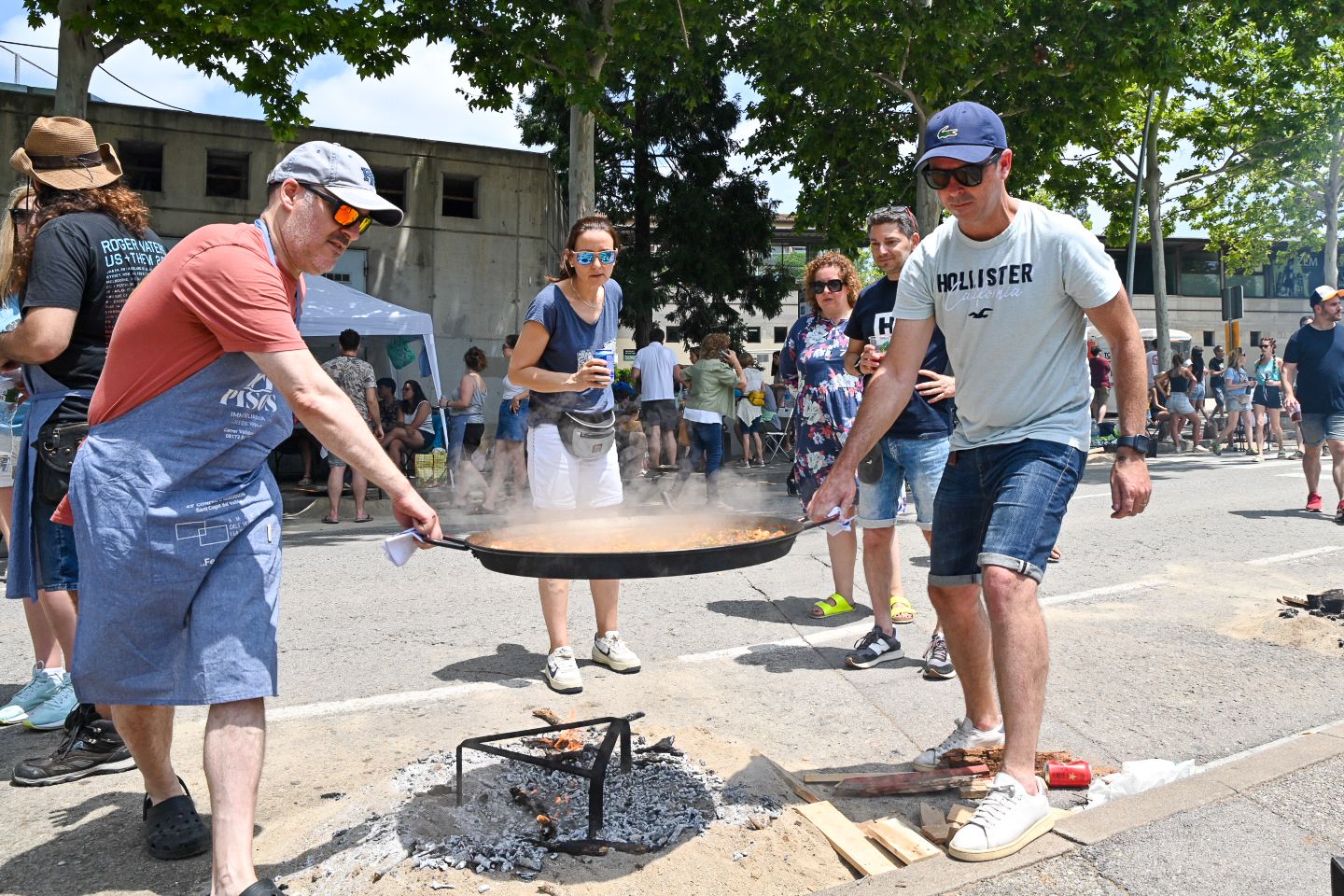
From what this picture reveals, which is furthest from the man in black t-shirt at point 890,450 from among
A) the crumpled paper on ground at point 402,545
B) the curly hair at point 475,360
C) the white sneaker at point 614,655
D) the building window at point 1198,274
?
the building window at point 1198,274

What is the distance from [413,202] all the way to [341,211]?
69.7 feet

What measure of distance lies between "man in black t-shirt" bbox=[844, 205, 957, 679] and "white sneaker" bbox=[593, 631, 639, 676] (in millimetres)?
1035

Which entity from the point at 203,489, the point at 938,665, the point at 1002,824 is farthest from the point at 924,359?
the point at 203,489

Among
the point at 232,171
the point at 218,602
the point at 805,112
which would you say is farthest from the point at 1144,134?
the point at 218,602

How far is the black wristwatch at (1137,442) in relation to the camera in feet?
9.95

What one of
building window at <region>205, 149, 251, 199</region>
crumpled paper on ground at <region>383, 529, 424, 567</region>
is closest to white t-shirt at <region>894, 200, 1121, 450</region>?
crumpled paper on ground at <region>383, 529, 424, 567</region>

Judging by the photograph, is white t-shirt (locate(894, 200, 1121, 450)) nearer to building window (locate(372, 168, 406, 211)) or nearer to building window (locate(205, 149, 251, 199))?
building window (locate(372, 168, 406, 211))

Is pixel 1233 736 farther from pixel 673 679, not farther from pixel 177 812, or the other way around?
pixel 177 812

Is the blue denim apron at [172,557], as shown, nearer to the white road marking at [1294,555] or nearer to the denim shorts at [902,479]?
the denim shorts at [902,479]

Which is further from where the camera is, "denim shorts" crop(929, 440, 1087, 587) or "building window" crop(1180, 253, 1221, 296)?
"building window" crop(1180, 253, 1221, 296)

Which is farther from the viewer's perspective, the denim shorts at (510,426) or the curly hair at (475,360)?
the curly hair at (475,360)

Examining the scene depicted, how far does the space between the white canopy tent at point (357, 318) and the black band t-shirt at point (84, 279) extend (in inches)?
371

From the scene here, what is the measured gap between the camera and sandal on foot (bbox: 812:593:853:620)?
5777mm

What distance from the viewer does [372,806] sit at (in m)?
3.11
